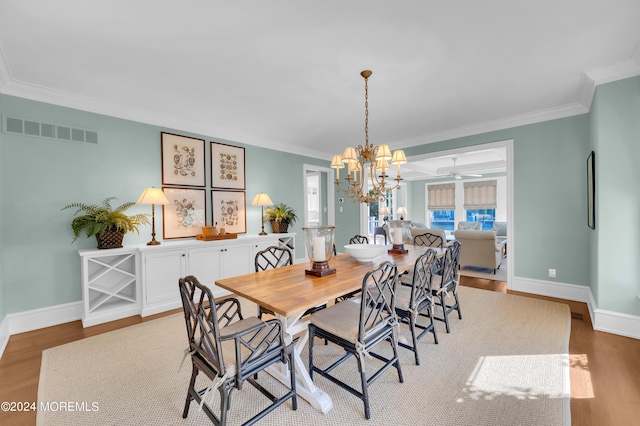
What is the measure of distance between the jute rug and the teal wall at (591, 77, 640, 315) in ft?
2.00

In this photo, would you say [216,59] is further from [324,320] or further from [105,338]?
[105,338]

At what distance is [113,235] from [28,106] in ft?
5.09

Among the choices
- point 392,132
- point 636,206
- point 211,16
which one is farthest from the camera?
point 392,132

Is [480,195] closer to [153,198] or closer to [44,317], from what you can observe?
[153,198]

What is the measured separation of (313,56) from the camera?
2.34m

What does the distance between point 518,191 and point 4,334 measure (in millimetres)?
6277

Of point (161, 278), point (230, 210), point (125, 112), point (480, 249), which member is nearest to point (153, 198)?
point (161, 278)

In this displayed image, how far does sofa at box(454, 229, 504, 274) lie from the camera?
4978mm

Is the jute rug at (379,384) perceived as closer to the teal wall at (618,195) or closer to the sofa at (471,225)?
the teal wall at (618,195)

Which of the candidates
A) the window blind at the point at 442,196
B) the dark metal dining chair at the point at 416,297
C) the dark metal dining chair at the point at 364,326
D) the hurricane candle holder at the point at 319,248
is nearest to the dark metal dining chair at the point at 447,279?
the dark metal dining chair at the point at 416,297

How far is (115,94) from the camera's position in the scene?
3.04 m

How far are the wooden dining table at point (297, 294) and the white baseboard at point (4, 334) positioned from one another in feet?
7.42

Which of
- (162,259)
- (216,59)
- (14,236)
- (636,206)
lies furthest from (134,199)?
(636,206)

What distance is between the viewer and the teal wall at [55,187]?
2.78 meters
